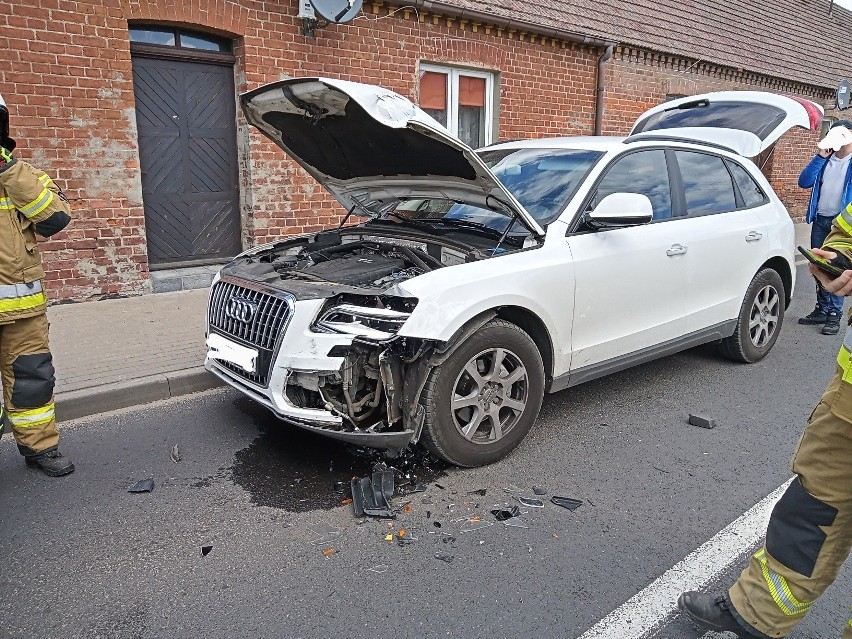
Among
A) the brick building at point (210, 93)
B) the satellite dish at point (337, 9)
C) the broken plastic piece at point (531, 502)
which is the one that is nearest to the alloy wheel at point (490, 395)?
the broken plastic piece at point (531, 502)

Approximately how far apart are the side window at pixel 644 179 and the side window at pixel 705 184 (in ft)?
0.73

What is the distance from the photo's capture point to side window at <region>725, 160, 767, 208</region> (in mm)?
5242

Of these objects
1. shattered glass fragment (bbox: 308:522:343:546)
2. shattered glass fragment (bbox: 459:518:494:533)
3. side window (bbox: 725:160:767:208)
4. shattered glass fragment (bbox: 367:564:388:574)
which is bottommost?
shattered glass fragment (bbox: 367:564:388:574)

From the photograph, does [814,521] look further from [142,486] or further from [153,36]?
[153,36]

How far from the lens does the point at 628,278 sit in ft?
13.5

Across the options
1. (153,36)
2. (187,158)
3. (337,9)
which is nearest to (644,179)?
(337,9)

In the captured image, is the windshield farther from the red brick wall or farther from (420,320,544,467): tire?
the red brick wall

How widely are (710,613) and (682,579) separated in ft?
1.19

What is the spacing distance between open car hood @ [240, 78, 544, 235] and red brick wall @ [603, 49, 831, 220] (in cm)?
818

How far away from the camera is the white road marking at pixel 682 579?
2.38 meters

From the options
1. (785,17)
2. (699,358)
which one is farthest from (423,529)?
(785,17)

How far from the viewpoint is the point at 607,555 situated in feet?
9.25

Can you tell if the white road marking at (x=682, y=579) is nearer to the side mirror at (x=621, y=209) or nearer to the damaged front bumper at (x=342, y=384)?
the damaged front bumper at (x=342, y=384)

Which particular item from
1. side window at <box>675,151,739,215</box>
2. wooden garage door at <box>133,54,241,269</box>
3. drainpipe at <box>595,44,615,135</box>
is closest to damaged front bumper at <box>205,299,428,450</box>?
side window at <box>675,151,739,215</box>
